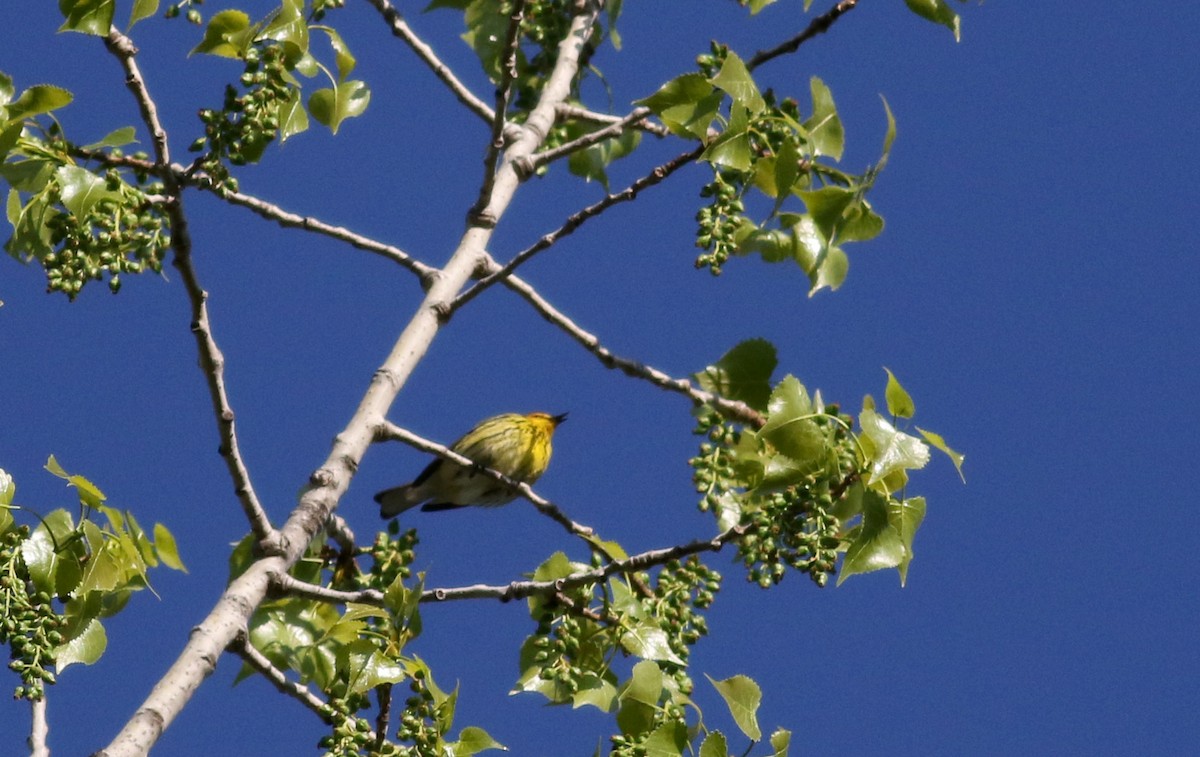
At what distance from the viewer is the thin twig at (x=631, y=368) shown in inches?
200

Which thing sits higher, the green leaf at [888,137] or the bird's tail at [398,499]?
the bird's tail at [398,499]

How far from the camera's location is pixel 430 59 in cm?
611

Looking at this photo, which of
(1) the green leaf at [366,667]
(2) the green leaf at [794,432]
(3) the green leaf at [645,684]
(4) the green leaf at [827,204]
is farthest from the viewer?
Answer: (4) the green leaf at [827,204]

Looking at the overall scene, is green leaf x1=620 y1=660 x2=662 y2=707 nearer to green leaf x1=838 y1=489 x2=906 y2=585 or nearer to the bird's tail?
green leaf x1=838 y1=489 x2=906 y2=585

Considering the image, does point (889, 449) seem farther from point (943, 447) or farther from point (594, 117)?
point (594, 117)

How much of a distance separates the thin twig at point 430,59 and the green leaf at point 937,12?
70.2 inches

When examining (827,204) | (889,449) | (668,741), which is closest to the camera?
(889,449)

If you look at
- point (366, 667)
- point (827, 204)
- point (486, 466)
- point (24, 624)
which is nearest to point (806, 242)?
point (827, 204)

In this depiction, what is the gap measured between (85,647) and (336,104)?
6.30 ft

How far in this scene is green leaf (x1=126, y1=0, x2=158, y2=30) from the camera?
4.21m

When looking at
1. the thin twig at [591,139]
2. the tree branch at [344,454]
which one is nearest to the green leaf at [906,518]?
the tree branch at [344,454]

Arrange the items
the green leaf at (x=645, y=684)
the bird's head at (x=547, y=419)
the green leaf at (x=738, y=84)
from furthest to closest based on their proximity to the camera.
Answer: the bird's head at (x=547, y=419) < the green leaf at (x=738, y=84) < the green leaf at (x=645, y=684)

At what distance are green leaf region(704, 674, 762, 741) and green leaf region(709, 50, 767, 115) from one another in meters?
1.74

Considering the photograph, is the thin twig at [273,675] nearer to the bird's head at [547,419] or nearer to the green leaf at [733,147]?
the green leaf at [733,147]
